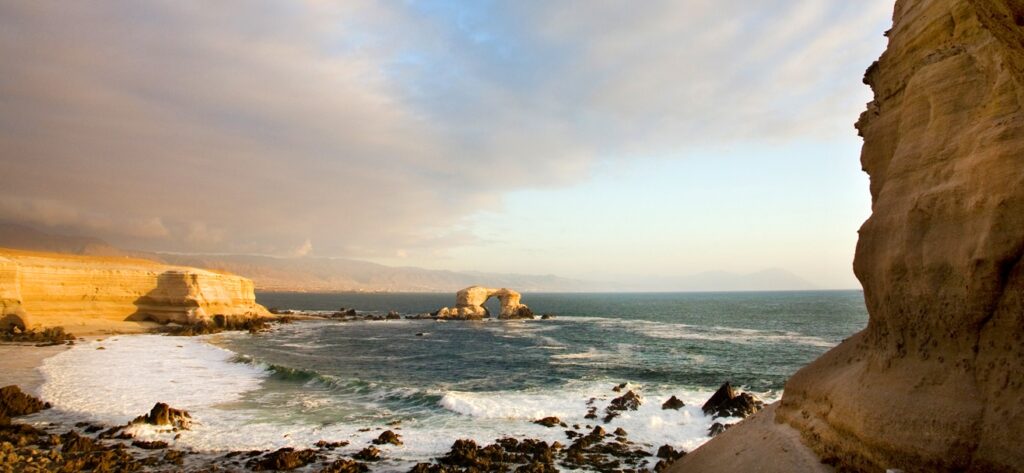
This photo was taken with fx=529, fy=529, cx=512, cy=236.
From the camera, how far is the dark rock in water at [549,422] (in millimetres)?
21391

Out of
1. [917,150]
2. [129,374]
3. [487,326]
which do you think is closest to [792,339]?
[487,326]

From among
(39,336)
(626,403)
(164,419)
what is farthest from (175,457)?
(39,336)

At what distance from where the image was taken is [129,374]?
30.8 meters

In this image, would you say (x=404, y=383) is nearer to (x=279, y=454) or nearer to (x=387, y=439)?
(x=387, y=439)

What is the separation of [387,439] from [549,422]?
6517 mm

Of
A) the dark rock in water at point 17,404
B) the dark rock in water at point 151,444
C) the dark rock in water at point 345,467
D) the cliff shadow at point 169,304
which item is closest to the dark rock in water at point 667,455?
the dark rock in water at point 345,467

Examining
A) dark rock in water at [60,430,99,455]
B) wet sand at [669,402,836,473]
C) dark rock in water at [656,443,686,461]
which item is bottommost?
dark rock in water at [656,443,686,461]

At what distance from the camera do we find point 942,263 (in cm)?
860

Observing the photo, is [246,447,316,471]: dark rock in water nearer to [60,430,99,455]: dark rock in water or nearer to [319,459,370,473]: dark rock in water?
[319,459,370,473]: dark rock in water

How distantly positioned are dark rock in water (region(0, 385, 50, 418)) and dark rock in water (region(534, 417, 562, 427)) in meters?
21.0

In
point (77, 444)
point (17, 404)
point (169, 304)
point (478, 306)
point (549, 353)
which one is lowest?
point (549, 353)

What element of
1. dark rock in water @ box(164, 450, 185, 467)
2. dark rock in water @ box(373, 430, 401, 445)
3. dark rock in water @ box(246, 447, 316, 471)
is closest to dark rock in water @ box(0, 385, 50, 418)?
dark rock in water @ box(164, 450, 185, 467)

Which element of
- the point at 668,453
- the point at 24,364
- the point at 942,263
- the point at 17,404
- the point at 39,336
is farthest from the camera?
the point at 39,336

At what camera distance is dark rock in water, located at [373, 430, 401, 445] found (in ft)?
61.4
